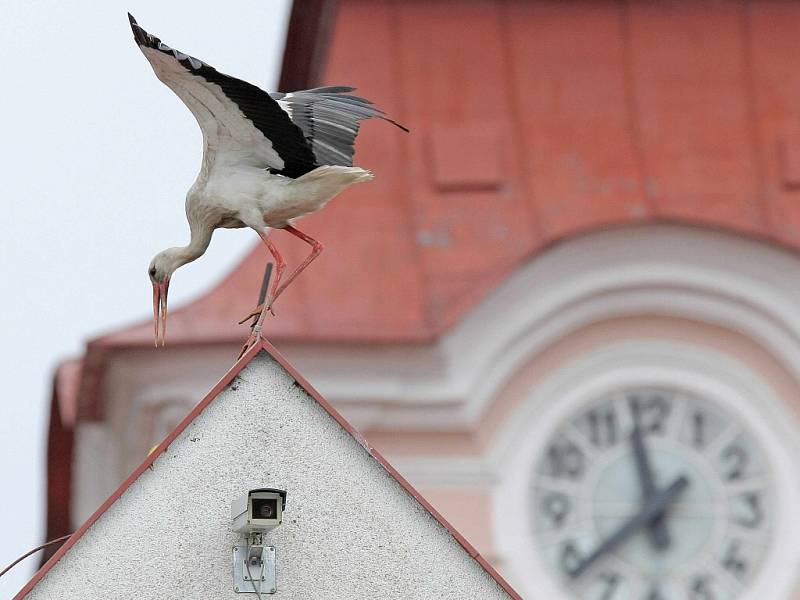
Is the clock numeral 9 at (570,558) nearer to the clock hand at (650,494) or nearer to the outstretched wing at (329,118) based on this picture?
the clock hand at (650,494)

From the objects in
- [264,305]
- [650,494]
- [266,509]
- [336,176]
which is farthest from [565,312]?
[266,509]

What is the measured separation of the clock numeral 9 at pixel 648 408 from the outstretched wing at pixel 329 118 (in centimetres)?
1141

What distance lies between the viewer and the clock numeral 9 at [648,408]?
2178 cm

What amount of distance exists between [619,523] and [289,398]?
12.5m

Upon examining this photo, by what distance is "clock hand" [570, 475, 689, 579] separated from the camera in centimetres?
2138

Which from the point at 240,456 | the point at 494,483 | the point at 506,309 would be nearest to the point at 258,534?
the point at 240,456

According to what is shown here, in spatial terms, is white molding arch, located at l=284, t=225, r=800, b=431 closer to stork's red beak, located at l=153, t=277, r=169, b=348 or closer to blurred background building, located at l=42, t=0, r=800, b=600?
blurred background building, located at l=42, t=0, r=800, b=600

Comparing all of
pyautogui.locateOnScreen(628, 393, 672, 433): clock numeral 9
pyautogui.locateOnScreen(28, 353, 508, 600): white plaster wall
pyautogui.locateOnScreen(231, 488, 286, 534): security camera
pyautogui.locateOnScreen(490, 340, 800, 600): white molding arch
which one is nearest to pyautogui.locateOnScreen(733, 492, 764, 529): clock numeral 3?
A: pyautogui.locateOnScreen(490, 340, 800, 600): white molding arch

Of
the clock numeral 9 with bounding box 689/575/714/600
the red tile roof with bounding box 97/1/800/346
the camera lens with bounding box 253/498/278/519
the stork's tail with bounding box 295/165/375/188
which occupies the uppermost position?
the red tile roof with bounding box 97/1/800/346

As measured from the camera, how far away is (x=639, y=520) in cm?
2152

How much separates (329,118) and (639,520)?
1157 centimetres

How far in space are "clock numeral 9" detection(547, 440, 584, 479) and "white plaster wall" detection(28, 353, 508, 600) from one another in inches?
483

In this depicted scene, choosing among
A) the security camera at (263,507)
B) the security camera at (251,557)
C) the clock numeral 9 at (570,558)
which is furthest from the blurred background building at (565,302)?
the security camera at (263,507)

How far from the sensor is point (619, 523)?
70.6ft
